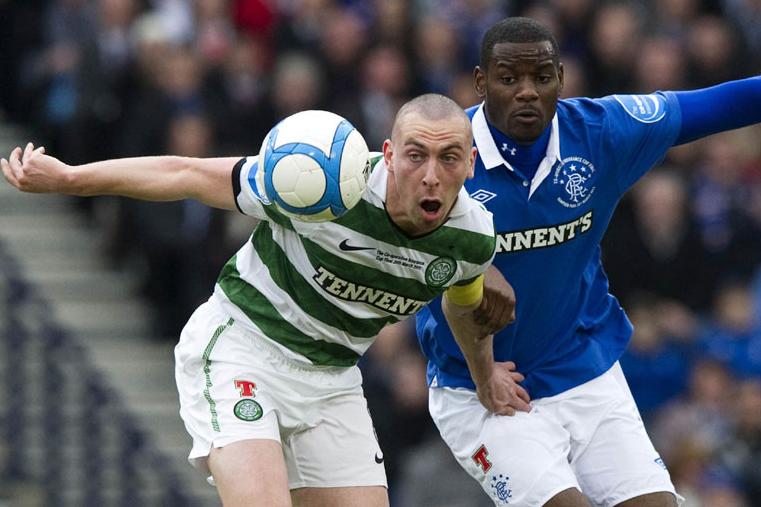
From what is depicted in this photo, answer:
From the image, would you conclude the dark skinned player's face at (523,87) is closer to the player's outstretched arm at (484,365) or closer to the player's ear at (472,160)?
the player's ear at (472,160)

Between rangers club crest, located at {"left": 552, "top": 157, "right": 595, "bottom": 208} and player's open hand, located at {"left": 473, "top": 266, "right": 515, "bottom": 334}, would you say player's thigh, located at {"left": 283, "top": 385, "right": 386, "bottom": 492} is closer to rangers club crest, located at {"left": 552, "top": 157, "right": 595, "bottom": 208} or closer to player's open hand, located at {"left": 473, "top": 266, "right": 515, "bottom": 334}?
player's open hand, located at {"left": 473, "top": 266, "right": 515, "bottom": 334}

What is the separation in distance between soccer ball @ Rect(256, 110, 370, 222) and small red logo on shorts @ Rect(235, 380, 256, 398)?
0.80m

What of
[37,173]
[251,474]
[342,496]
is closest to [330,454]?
[342,496]

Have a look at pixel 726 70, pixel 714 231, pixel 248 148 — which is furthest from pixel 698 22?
pixel 248 148

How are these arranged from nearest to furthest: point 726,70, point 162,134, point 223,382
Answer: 1. point 223,382
2. point 162,134
3. point 726,70

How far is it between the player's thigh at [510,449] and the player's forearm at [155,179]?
1.50 meters

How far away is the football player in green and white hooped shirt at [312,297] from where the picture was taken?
6.91 metres

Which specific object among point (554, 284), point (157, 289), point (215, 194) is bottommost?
point (157, 289)

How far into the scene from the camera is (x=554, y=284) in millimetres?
7555

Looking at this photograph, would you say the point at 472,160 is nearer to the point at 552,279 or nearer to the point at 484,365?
the point at 552,279

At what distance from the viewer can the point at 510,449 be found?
761 centimetres

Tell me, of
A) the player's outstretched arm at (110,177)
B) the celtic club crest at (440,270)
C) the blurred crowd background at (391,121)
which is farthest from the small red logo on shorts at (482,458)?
the blurred crowd background at (391,121)

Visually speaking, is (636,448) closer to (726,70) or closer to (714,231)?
(714,231)

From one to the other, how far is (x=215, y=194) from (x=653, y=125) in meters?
1.91
